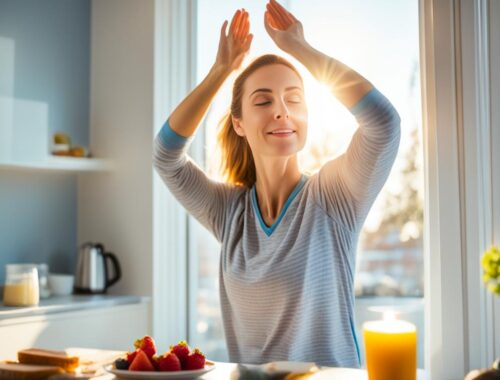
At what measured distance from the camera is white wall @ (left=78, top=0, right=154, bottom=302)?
8.89ft

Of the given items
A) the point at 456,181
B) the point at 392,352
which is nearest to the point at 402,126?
the point at 456,181

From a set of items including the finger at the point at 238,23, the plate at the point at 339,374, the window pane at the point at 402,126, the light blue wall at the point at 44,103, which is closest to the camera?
the plate at the point at 339,374

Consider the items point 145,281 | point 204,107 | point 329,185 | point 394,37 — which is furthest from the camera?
point 145,281

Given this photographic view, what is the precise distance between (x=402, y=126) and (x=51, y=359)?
4.92 ft

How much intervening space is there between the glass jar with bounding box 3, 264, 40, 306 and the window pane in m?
0.75

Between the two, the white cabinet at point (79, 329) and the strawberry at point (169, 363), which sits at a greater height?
the strawberry at point (169, 363)

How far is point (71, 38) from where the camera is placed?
293 cm

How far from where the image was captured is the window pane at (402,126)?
7.60 ft

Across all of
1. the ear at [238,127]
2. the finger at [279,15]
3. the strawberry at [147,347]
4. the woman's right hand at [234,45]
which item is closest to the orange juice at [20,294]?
the ear at [238,127]

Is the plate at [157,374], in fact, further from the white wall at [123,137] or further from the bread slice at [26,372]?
the white wall at [123,137]

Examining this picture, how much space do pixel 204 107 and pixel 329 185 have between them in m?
0.42

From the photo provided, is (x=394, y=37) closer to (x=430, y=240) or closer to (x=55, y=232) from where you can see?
(x=430, y=240)

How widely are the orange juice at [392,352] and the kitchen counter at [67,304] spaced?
1.45 metres

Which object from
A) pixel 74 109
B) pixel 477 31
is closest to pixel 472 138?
pixel 477 31
